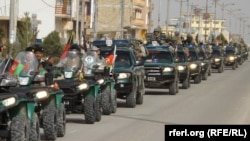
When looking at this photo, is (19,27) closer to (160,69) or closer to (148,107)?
(160,69)

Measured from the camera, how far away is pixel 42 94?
13.4 metres

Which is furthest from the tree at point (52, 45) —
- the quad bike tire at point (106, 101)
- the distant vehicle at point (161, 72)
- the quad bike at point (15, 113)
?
the quad bike at point (15, 113)

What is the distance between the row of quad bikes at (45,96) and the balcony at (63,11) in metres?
51.7

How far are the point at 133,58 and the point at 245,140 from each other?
45.1 ft

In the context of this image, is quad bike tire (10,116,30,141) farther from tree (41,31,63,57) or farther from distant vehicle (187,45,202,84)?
tree (41,31,63,57)

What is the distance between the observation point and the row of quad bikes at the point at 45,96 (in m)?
12.1

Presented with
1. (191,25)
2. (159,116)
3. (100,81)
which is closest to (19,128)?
(100,81)

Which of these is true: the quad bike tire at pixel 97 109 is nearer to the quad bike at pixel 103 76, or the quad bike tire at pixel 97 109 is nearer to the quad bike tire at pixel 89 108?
the quad bike tire at pixel 89 108

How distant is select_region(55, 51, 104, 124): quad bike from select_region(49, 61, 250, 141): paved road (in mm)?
375

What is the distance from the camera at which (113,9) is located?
104 metres

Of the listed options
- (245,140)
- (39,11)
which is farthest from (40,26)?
(245,140)

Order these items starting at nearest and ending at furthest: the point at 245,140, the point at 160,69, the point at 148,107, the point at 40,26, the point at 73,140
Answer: the point at 245,140 < the point at 73,140 < the point at 148,107 < the point at 160,69 < the point at 40,26

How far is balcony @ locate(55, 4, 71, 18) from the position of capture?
71.7 metres

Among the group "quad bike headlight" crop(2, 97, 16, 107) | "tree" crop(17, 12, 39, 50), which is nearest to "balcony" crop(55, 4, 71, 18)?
"tree" crop(17, 12, 39, 50)
